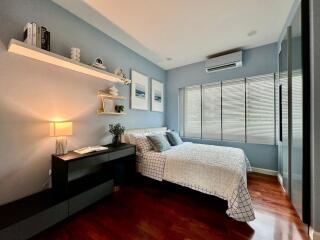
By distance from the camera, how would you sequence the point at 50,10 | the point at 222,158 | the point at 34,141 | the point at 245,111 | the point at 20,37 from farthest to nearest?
the point at 245,111 < the point at 222,158 < the point at 50,10 < the point at 34,141 < the point at 20,37

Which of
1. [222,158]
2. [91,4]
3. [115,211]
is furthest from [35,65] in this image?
[222,158]

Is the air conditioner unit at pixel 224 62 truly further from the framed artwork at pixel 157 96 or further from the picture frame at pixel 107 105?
the picture frame at pixel 107 105

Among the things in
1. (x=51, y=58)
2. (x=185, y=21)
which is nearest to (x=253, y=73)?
(x=185, y=21)

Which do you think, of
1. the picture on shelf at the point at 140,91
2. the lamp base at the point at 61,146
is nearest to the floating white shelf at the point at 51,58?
the picture on shelf at the point at 140,91

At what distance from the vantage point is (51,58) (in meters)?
1.98

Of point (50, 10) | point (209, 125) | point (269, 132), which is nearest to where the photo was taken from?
point (50, 10)

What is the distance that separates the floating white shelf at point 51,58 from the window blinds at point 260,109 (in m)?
3.11

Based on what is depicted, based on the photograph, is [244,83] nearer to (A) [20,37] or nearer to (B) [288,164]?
(B) [288,164]

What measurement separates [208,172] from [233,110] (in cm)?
223

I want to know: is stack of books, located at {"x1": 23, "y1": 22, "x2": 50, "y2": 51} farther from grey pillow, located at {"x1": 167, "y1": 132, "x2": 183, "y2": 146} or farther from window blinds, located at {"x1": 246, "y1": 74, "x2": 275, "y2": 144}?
window blinds, located at {"x1": 246, "y1": 74, "x2": 275, "y2": 144}

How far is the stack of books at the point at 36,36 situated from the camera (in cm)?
177

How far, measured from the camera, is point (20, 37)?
1865 millimetres

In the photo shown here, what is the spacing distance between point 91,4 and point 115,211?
288 cm

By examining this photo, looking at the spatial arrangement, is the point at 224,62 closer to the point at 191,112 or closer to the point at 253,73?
the point at 253,73
